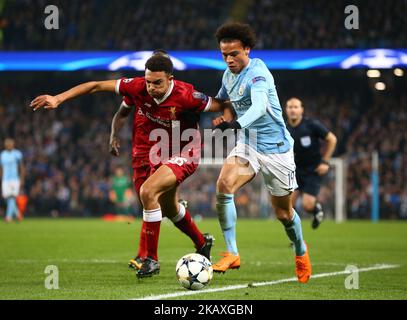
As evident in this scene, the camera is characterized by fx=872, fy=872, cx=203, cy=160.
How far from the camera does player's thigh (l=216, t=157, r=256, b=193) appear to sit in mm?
8625

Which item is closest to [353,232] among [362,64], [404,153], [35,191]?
[362,64]

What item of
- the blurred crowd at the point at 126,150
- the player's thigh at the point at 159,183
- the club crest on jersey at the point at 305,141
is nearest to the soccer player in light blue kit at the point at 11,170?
the blurred crowd at the point at 126,150

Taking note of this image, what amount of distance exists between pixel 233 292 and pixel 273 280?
49.4 inches

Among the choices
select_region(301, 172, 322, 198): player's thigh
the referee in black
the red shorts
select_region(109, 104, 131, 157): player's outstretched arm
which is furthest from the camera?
select_region(301, 172, 322, 198): player's thigh

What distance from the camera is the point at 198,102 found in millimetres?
8812

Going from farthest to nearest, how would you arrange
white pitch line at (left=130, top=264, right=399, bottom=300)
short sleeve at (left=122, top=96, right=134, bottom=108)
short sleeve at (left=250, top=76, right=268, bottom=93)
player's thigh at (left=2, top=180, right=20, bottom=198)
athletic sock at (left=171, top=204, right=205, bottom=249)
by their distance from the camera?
1. player's thigh at (left=2, top=180, right=20, bottom=198)
2. athletic sock at (left=171, top=204, right=205, bottom=249)
3. short sleeve at (left=122, top=96, right=134, bottom=108)
4. short sleeve at (left=250, top=76, right=268, bottom=93)
5. white pitch line at (left=130, top=264, right=399, bottom=300)

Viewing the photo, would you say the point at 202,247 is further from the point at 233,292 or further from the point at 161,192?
the point at 233,292

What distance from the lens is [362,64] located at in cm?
2378

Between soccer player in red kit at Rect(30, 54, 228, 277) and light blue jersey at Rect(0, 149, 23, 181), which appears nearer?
soccer player in red kit at Rect(30, 54, 228, 277)

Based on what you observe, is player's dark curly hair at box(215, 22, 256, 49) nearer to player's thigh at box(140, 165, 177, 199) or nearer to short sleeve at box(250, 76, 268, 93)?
short sleeve at box(250, 76, 268, 93)

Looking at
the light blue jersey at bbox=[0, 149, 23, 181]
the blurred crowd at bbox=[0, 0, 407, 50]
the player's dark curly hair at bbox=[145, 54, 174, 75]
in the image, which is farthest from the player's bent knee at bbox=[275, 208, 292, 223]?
the blurred crowd at bbox=[0, 0, 407, 50]

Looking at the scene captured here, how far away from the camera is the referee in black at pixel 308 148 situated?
1459 centimetres

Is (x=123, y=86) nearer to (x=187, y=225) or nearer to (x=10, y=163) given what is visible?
(x=187, y=225)

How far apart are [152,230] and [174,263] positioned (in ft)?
7.16
